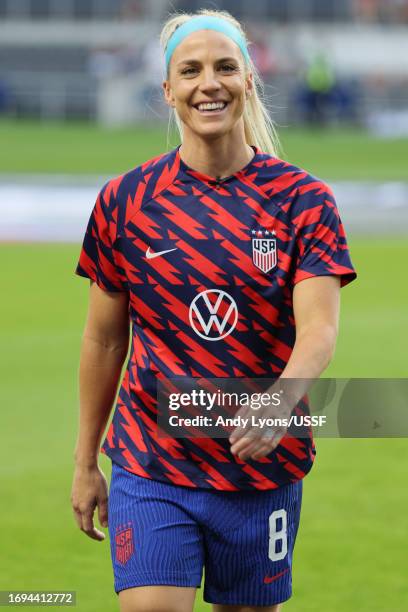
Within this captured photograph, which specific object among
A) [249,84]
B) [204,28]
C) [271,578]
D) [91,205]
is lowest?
[91,205]

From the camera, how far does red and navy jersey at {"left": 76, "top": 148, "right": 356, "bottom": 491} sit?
4.00 m

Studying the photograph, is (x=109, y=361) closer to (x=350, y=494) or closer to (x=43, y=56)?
(x=350, y=494)

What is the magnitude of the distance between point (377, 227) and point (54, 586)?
1381cm

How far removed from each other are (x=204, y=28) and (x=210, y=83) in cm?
17

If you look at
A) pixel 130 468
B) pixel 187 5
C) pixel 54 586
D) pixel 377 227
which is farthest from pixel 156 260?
pixel 187 5

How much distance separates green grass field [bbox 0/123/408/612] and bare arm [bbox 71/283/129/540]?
193cm

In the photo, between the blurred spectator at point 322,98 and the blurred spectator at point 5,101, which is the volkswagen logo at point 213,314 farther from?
the blurred spectator at point 5,101

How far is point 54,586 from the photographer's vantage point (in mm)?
6430

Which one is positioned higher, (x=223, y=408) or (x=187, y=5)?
(x=223, y=408)

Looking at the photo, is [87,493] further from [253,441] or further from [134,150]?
[134,150]

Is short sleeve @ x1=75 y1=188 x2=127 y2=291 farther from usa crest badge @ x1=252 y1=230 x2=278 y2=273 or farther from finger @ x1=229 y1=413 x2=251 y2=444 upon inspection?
finger @ x1=229 y1=413 x2=251 y2=444

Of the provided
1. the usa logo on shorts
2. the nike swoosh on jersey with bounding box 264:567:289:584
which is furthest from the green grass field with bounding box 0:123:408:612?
the usa logo on shorts

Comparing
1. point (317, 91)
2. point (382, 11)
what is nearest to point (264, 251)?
point (317, 91)

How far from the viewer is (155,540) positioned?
404 centimetres
